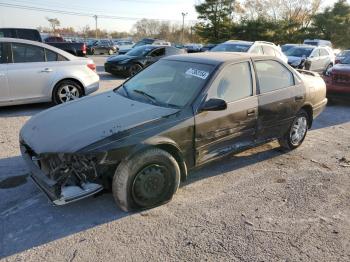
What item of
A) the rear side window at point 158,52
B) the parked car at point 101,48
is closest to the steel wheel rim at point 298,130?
the rear side window at point 158,52

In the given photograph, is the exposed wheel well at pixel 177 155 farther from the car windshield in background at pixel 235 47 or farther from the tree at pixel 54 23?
the tree at pixel 54 23

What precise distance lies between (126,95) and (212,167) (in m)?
1.57

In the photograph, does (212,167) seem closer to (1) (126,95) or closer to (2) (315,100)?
(1) (126,95)

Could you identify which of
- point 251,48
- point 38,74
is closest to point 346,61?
point 251,48

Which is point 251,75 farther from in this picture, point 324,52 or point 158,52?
point 324,52

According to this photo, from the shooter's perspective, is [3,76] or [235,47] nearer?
[3,76]

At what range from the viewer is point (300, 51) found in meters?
17.1

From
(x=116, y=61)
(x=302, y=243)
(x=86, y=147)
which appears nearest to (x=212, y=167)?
(x=302, y=243)

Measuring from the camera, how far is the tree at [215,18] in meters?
47.1

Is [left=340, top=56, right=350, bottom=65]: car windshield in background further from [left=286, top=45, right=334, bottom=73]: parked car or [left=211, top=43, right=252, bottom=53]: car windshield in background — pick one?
[left=286, top=45, right=334, bottom=73]: parked car

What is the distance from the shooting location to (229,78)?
450 cm

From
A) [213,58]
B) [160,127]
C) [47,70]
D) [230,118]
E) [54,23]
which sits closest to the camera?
[160,127]

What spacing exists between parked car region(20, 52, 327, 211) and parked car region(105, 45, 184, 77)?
8.67 meters

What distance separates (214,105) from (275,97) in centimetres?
142
